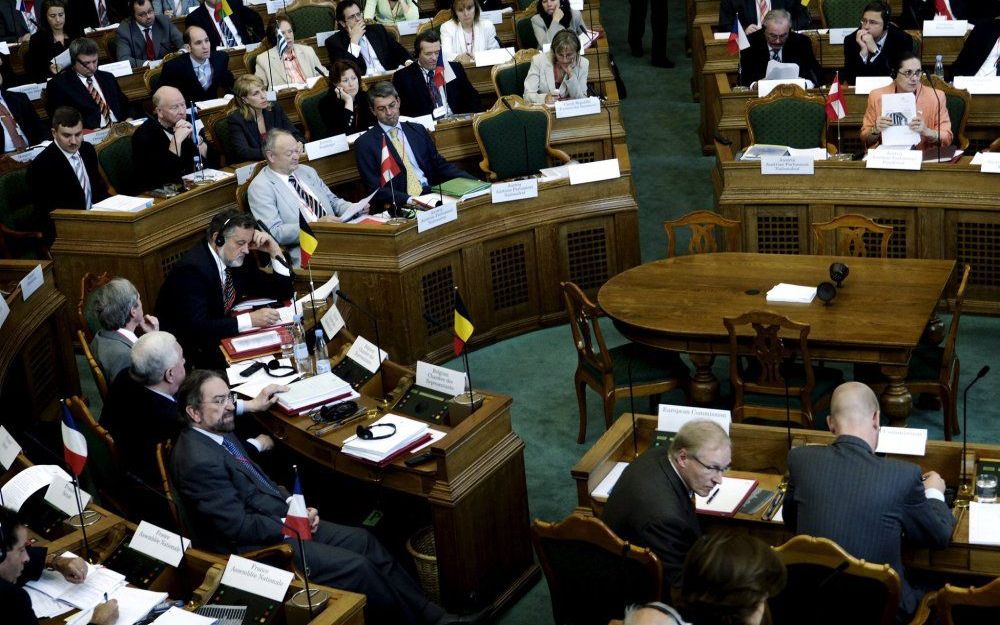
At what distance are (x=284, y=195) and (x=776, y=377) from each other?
298 cm

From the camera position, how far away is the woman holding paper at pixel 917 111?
6980 mm

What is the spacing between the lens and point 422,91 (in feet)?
28.7

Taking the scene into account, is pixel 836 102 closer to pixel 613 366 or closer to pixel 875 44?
pixel 875 44

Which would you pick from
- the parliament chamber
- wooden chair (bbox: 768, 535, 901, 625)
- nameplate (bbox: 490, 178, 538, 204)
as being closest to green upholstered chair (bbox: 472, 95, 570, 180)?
the parliament chamber

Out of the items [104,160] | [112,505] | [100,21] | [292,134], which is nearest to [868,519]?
[112,505]

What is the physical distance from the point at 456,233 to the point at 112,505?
2.66 meters

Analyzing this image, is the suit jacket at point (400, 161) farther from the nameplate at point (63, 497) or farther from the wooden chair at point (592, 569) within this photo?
the wooden chair at point (592, 569)

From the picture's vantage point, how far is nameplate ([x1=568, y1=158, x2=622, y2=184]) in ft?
23.8

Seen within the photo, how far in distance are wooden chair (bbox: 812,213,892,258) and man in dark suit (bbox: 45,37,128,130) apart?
5.35 metres

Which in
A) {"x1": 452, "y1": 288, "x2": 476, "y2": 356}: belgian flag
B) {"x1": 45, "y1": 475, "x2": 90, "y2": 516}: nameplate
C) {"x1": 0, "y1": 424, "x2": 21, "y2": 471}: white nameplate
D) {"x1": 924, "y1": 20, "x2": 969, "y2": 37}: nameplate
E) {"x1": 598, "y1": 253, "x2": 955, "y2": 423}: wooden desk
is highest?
{"x1": 924, "y1": 20, "x2": 969, "y2": 37}: nameplate

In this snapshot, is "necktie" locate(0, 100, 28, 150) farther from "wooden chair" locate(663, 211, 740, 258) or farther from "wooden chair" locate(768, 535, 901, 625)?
"wooden chair" locate(768, 535, 901, 625)

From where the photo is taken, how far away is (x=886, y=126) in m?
7.03

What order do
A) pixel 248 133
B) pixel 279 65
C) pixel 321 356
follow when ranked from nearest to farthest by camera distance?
1. pixel 321 356
2. pixel 248 133
3. pixel 279 65

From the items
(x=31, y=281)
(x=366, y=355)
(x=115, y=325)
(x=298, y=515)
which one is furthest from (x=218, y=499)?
(x=31, y=281)
